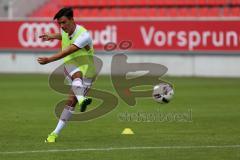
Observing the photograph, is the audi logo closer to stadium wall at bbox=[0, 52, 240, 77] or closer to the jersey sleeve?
stadium wall at bbox=[0, 52, 240, 77]

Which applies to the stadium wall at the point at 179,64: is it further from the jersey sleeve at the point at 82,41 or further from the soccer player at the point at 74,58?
the jersey sleeve at the point at 82,41

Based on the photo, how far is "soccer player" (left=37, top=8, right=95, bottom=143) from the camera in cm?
1398

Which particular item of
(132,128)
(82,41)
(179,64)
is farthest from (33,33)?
(82,41)

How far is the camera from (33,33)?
39562 mm

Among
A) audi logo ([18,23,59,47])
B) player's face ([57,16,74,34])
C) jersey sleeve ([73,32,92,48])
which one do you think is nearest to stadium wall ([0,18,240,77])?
audi logo ([18,23,59,47])

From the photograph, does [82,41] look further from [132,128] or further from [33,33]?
[33,33]

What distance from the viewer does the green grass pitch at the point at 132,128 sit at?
12.5 metres

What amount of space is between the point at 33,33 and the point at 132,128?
2350 centimetres

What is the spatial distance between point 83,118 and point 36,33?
21013 millimetres

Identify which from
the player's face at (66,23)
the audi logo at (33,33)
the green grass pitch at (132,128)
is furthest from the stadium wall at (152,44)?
the player's face at (66,23)

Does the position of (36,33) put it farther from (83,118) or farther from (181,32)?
(83,118)

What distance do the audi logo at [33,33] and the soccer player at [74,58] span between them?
79.9ft

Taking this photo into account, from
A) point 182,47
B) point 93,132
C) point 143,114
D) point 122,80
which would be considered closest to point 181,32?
point 182,47

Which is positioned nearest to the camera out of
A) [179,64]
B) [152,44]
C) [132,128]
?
[132,128]
